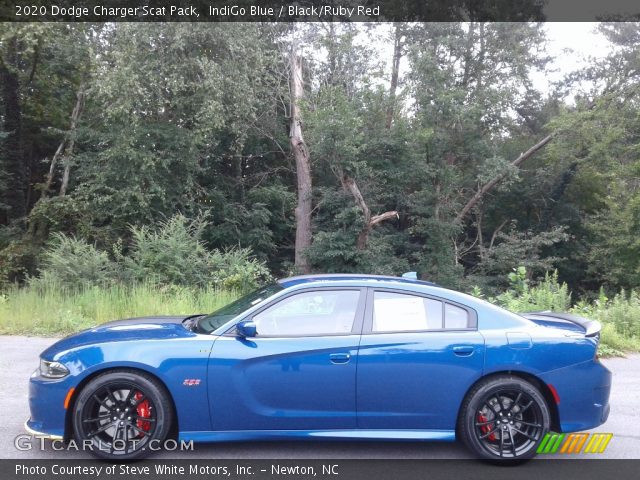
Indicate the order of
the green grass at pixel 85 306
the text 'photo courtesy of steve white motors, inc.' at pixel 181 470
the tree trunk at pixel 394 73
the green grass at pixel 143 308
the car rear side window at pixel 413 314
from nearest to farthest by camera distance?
the text 'photo courtesy of steve white motors, inc.' at pixel 181 470, the car rear side window at pixel 413 314, the green grass at pixel 143 308, the green grass at pixel 85 306, the tree trunk at pixel 394 73

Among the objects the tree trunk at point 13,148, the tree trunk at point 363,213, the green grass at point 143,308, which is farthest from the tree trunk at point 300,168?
the green grass at point 143,308

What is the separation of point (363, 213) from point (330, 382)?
1746 centimetres

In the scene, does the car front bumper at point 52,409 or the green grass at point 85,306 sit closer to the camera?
the car front bumper at point 52,409

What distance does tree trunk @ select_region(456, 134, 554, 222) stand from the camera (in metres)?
25.7

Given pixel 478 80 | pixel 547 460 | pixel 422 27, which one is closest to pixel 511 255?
pixel 478 80

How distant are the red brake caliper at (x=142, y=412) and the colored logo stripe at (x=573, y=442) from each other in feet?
10.3

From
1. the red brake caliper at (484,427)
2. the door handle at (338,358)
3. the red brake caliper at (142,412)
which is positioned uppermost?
the door handle at (338,358)

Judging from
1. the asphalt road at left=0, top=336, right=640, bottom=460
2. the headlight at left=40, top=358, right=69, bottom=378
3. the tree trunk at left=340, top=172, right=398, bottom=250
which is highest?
the tree trunk at left=340, top=172, right=398, bottom=250

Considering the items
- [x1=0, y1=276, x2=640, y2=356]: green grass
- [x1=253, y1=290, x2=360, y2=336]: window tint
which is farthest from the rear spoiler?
[x1=0, y1=276, x2=640, y2=356]: green grass

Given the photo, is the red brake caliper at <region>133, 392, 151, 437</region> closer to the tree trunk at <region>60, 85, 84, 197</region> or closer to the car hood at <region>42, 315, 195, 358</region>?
the car hood at <region>42, 315, 195, 358</region>

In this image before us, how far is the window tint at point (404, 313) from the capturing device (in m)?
4.84

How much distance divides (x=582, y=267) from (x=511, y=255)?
6.18m

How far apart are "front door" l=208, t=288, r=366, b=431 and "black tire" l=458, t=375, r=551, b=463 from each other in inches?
38.0

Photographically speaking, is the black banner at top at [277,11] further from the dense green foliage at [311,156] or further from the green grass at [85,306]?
the green grass at [85,306]
